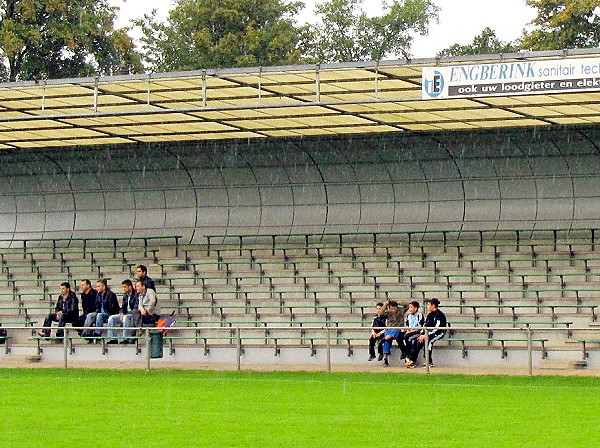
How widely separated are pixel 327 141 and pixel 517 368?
10975 mm

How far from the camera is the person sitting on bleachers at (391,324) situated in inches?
846

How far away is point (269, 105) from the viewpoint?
2236 cm

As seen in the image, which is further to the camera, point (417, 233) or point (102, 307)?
point (417, 233)

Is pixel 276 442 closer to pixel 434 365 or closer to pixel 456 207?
pixel 434 365

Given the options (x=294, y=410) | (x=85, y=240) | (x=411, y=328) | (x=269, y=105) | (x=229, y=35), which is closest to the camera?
(x=294, y=410)

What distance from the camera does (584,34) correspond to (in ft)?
172

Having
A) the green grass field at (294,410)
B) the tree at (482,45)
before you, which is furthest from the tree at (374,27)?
the green grass field at (294,410)

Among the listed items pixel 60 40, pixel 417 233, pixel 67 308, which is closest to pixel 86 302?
pixel 67 308

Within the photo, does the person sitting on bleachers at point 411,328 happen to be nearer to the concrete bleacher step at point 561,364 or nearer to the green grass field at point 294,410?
the green grass field at point 294,410

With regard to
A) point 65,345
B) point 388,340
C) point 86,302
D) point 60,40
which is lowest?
point 65,345

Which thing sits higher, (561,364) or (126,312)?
(126,312)

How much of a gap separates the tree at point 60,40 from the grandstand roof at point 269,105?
62.4ft

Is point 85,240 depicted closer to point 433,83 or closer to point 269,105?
point 269,105

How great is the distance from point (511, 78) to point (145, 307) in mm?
7876
